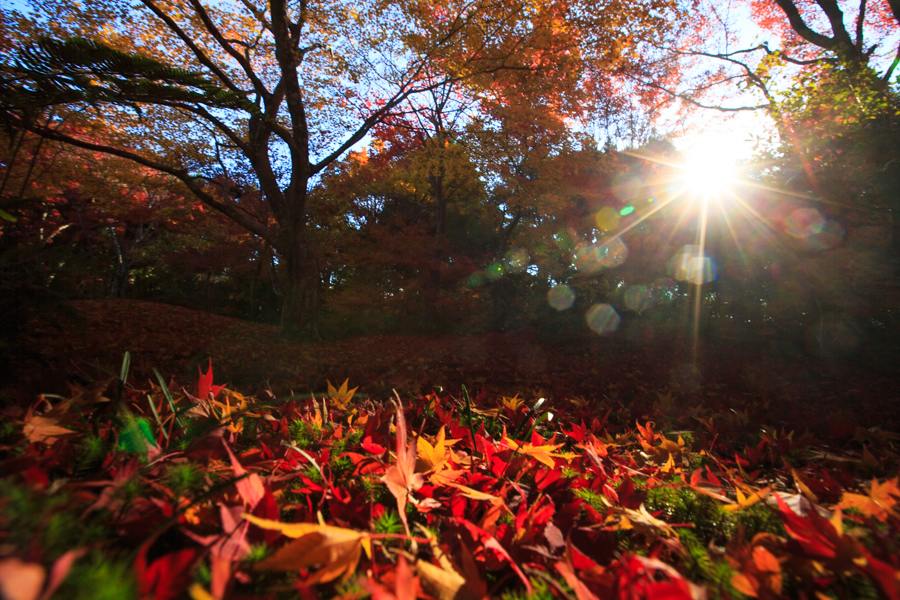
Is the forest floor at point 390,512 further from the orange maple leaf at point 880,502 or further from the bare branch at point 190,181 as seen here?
the bare branch at point 190,181

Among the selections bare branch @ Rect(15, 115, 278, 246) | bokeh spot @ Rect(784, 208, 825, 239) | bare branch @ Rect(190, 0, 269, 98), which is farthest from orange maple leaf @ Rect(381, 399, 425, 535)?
bokeh spot @ Rect(784, 208, 825, 239)

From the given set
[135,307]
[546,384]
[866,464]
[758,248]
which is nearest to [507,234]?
[758,248]

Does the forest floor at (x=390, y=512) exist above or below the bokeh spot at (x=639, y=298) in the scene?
below

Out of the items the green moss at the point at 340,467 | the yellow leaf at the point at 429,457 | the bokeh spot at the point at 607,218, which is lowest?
the green moss at the point at 340,467

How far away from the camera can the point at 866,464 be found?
3.32 ft

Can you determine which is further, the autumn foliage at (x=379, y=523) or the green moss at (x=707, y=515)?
the green moss at (x=707, y=515)

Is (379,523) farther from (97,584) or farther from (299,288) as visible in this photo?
(299,288)

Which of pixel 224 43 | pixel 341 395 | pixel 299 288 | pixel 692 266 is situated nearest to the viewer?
pixel 341 395

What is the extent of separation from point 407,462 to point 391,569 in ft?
0.53

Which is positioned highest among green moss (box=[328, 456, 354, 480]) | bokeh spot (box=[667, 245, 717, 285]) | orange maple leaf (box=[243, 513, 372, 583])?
bokeh spot (box=[667, 245, 717, 285])

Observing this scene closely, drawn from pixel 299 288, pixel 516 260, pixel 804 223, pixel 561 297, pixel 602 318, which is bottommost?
pixel 299 288

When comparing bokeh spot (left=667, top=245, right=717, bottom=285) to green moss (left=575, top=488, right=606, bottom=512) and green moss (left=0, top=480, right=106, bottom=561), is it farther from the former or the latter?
green moss (left=0, top=480, right=106, bottom=561)

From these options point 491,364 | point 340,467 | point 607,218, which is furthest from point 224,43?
point 607,218

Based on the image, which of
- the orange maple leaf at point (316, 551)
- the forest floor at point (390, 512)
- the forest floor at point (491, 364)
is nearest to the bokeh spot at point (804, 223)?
the forest floor at point (491, 364)
